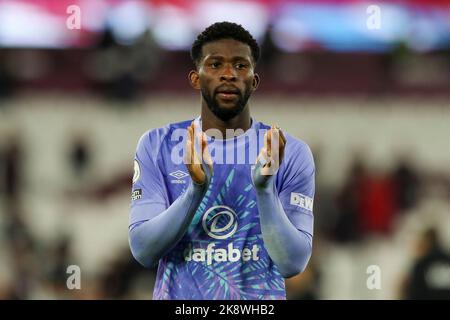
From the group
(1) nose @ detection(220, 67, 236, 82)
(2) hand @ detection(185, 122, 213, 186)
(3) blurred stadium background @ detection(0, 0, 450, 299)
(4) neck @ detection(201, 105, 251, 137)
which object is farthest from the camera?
(3) blurred stadium background @ detection(0, 0, 450, 299)

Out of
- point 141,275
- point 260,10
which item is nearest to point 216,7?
point 260,10

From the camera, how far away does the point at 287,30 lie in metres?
9.92

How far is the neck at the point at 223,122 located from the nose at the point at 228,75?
15cm

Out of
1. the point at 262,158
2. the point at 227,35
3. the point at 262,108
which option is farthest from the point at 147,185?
the point at 262,108

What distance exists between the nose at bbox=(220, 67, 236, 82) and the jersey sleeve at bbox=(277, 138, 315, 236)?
39 centimetres

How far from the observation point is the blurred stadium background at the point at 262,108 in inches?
362

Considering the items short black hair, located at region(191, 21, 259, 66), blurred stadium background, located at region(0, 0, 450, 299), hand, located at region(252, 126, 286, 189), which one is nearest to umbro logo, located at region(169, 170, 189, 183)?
hand, located at region(252, 126, 286, 189)

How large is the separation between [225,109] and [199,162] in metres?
0.28

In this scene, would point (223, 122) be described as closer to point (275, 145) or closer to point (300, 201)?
point (275, 145)

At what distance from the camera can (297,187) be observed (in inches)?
132

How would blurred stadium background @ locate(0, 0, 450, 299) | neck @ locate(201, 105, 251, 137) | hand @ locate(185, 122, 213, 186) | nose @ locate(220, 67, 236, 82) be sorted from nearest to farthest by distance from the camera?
1. hand @ locate(185, 122, 213, 186)
2. nose @ locate(220, 67, 236, 82)
3. neck @ locate(201, 105, 251, 137)
4. blurred stadium background @ locate(0, 0, 450, 299)

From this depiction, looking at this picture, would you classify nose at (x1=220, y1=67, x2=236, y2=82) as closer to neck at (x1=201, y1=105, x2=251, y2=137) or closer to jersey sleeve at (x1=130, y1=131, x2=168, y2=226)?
neck at (x1=201, y1=105, x2=251, y2=137)

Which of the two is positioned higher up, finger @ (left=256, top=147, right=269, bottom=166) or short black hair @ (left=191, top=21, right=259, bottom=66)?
short black hair @ (left=191, top=21, right=259, bottom=66)

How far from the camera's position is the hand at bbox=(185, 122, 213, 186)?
303 cm
